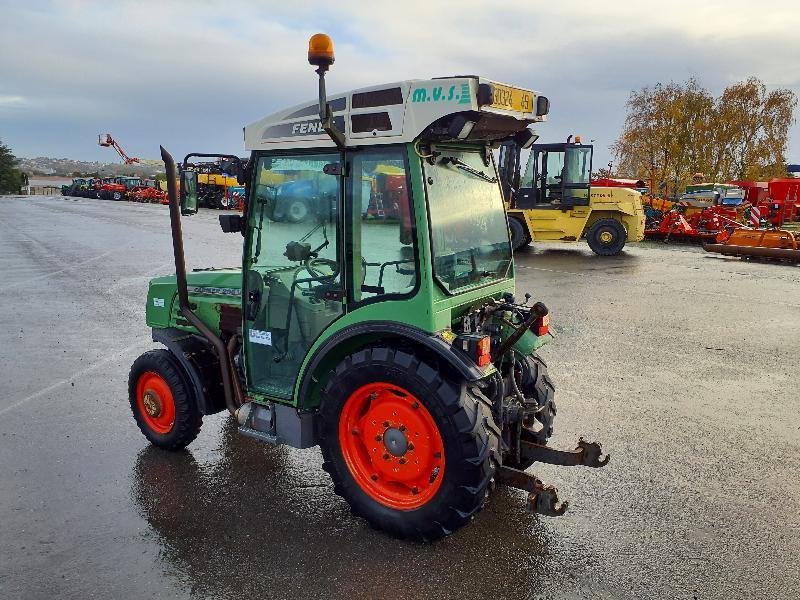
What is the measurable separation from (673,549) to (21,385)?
600cm

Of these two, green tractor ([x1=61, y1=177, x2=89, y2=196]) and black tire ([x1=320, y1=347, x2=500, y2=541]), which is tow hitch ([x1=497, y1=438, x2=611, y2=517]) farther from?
green tractor ([x1=61, y1=177, x2=89, y2=196])

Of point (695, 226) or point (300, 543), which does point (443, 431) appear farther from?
point (695, 226)

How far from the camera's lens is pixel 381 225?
11.8 ft

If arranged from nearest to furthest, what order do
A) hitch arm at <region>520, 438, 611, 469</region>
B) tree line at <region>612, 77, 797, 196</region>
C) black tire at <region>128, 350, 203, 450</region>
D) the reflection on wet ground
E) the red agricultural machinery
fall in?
the reflection on wet ground < hitch arm at <region>520, 438, 611, 469</region> < black tire at <region>128, 350, 203, 450</region> < the red agricultural machinery < tree line at <region>612, 77, 797, 196</region>

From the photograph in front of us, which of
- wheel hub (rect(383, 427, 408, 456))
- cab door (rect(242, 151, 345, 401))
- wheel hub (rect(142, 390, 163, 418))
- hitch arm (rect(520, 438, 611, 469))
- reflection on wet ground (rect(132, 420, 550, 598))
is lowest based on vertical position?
reflection on wet ground (rect(132, 420, 550, 598))

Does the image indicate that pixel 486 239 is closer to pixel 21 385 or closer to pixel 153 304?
pixel 153 304

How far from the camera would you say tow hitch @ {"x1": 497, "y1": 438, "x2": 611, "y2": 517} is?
336cm

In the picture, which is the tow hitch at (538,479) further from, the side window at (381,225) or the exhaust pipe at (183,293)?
the exhaust pipe at (183,293)

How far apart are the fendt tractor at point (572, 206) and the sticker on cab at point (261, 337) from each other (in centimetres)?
1197

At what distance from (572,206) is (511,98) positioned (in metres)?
13.5

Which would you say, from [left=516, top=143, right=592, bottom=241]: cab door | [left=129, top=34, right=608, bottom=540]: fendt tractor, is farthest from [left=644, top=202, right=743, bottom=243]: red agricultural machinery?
[left=129, top=34, right=608, bottom=540]: fendt tractor

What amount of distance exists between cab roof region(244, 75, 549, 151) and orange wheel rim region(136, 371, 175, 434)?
6.64ft

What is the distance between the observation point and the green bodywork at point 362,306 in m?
3.42

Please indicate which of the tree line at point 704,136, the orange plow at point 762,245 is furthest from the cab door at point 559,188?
the tree line at point 704,136
